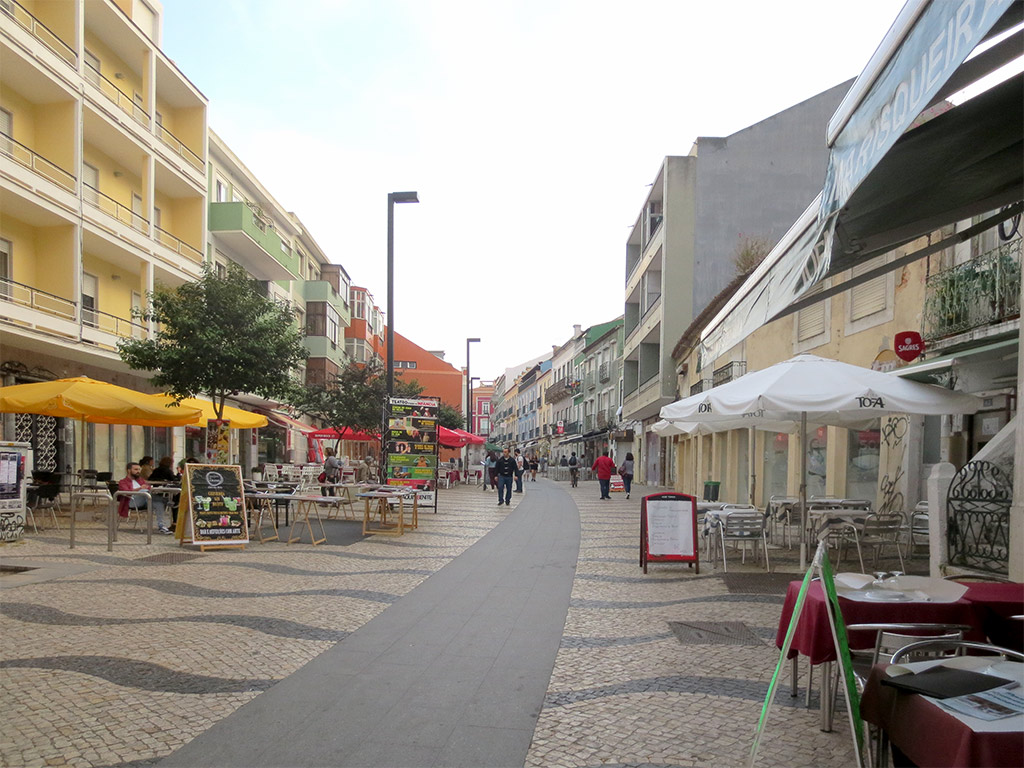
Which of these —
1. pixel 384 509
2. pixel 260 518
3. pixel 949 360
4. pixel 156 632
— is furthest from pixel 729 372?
pixel 156 632

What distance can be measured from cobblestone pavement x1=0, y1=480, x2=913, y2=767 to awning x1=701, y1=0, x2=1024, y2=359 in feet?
7.67

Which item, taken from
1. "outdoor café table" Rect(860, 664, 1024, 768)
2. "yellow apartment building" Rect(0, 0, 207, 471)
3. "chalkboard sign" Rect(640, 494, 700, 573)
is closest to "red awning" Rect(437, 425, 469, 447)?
"yellow apartment building" Rect(0, 0, 207, 471)

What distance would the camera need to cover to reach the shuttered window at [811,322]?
16719 millimetres

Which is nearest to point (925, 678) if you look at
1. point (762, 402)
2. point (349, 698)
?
point (349, 698)

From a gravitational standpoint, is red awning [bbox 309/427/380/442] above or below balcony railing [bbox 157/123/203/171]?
below

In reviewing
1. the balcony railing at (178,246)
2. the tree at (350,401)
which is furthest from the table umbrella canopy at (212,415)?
the tree at (350,401)

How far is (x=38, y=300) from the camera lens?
18.8 metres

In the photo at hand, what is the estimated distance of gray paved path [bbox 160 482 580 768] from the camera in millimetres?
3986

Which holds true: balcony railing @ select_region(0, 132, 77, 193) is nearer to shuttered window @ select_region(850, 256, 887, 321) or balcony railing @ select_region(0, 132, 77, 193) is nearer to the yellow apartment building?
the yellow apartment building

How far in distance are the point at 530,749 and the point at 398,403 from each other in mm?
13694

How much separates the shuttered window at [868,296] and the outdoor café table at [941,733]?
1141 centimetres

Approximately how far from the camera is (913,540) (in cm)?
1091

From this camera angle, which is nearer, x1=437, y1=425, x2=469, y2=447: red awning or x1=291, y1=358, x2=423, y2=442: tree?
x1=291, y1=358, x2=423, y2=442: tree

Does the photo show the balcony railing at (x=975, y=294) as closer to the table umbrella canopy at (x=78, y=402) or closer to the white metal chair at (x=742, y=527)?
the white metal chair at (x=742, y=527)
